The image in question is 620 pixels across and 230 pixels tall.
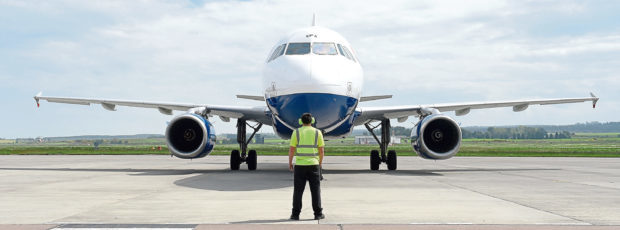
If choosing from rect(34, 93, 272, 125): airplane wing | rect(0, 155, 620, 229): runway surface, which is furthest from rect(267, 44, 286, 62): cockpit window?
rect(0, 155, 620, 229): runway surface

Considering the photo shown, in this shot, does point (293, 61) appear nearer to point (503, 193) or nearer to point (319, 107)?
point (319, 107)

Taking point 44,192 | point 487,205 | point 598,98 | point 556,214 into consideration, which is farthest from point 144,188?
point 598,98

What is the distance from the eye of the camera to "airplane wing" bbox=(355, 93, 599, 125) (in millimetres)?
18344

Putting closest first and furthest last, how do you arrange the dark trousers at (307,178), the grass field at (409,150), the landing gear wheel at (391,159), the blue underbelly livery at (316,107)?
the dark trousers at (307,178) → the blue underbelly livery at (316,107) → the landing gear wheel at (391,159) → the grass field at (409,150)

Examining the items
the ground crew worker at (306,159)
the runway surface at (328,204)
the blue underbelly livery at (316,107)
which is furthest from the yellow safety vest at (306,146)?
the blue underbelly livery at (316,107)

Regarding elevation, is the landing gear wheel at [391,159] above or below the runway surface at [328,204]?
above

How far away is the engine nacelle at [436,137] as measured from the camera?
16297 mm

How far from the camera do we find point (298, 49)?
14016mm

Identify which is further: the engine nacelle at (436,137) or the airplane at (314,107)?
the engine nacelle at (436,137)

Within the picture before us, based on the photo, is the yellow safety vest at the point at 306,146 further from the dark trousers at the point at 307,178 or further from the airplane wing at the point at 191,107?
the airplane wing at the point at 191,107

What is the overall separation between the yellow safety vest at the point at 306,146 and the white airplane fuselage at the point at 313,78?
4.45 meters

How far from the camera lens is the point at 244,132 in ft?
65.6

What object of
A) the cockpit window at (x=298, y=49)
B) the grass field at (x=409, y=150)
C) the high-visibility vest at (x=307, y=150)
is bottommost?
the grass field at (x=409, y=150)

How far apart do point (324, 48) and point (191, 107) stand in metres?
6.43
